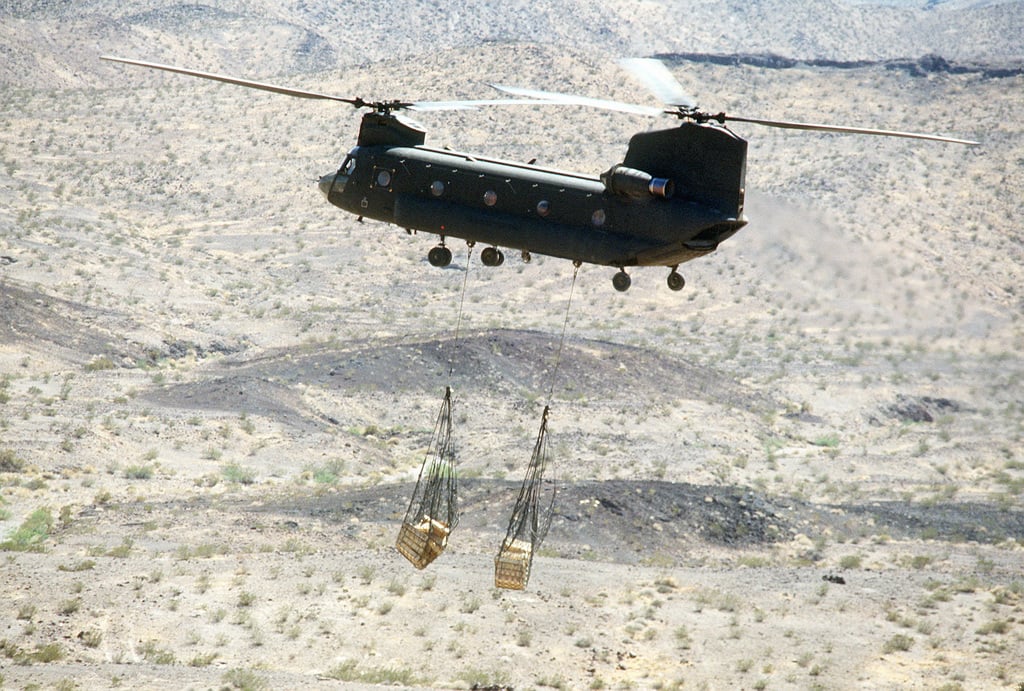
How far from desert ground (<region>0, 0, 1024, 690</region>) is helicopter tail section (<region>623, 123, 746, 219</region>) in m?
5.23

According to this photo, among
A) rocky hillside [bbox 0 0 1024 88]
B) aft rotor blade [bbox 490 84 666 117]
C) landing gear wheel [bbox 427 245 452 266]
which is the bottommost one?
landing gear wheel [bbox 427 245 452 266]

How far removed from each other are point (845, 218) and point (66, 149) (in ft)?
149

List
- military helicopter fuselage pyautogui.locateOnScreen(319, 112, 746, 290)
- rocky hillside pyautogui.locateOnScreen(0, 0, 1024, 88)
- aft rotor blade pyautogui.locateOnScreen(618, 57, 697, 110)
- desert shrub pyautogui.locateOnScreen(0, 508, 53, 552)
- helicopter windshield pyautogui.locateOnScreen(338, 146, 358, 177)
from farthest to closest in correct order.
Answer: rocky hillside pyautogui.locateOnScreen(0, 0, 1024, 88)
desert shrub pyautogui.locateOnScreen(0, 508, 53, 552)
helicopter windshield pyautogui.locateOnScreen(338, 146, 358, 177)
military helicopter fuselage pyautogui.locateOnScreen(319, 112, 746, 290)
aft rotor blade pyautogui.locateOnScreen(618, 57, 697, 110)

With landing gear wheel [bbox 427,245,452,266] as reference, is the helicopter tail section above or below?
above

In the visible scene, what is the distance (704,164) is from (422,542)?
784 centimetres

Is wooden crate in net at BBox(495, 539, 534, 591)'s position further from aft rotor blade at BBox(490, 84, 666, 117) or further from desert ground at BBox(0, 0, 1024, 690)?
aft rotor blade at BBox(490, 84, 666, 117)

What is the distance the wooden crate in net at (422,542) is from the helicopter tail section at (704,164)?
275 inches

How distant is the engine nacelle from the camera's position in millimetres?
17906

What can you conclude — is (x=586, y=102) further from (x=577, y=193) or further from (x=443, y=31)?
(x=443, y=31)

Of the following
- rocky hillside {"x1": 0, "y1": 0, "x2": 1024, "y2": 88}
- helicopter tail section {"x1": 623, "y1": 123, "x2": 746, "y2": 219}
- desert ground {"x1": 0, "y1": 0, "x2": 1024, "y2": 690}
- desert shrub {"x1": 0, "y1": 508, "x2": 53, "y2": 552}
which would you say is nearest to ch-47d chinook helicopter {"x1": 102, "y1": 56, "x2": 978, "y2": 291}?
helicopter tail section {"x1": 623, "y1": 123, "x2": 746, "y2": 219}

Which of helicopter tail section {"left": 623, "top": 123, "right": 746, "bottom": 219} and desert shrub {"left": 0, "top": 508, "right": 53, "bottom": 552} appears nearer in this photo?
helicopter tail section {"left": 623, "top": 123, "right": 746, "bottom": 219}

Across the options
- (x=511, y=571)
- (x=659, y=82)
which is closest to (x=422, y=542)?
(x=511, y=571)

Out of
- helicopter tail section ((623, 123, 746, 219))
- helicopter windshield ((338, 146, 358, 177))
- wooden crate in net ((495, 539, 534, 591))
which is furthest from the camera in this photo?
wooden crate in net ((495, 539, 534, 591))

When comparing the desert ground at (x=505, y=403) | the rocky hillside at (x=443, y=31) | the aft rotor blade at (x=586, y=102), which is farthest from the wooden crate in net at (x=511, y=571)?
the rocky hillside at (x=443, y=31)
